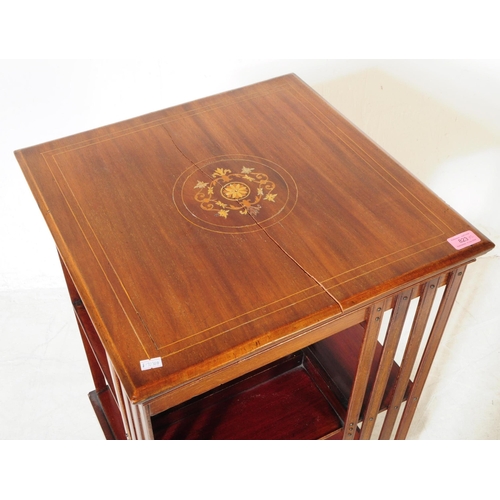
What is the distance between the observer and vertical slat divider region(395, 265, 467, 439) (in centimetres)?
138

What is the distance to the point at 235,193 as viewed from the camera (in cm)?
145

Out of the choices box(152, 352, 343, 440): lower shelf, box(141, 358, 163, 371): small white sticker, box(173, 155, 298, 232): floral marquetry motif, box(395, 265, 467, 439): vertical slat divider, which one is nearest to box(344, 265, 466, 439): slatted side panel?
box(395, 265, 467, 439): vertical slat divider

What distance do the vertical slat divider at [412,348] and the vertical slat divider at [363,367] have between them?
0.35 ft

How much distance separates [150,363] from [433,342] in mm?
695

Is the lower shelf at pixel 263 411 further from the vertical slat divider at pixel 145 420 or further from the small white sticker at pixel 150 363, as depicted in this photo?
the small white sticker at pixel 150 363

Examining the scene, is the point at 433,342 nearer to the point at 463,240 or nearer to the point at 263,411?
the point at 463,240

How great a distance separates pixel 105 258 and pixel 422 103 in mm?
1271

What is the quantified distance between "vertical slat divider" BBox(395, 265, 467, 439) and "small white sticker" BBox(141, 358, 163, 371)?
→ 0.61 m

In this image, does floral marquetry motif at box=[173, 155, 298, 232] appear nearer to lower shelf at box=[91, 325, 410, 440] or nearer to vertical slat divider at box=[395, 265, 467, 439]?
vertical slat divider at box=[395, 265, 467, 439]

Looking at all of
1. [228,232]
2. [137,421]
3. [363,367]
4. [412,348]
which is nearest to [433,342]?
[412,348]

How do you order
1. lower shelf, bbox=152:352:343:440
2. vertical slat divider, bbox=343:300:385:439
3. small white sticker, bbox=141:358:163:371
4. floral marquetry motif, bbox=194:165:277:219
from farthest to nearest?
lower shelf, bbox=152:352:343:440, floral marquetry motif, bbox=194:165:277:219, vertical slat divider, bbox=343:300:385:439, small white sticker, bbox=141:358:163:371

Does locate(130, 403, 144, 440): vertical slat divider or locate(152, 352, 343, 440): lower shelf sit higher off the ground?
locate(130, 403, 144, 440): vertical slat divider

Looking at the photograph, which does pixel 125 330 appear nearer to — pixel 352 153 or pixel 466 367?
pixel 352 153

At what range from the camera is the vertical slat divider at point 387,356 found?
1.34m
